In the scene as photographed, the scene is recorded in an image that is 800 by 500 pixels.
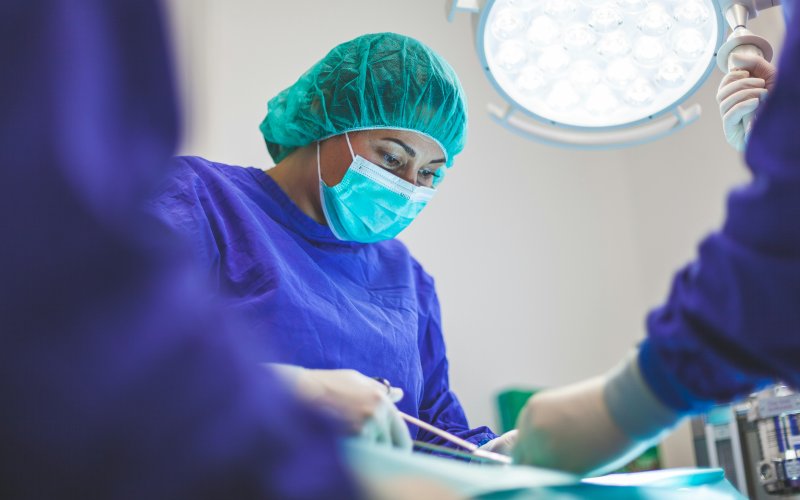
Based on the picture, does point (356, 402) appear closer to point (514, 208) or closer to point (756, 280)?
point (756, 280)

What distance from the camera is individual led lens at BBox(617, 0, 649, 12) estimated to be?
133cm

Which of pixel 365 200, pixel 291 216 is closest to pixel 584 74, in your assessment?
pixel 365 200

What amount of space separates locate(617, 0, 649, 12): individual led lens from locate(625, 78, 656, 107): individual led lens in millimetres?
147

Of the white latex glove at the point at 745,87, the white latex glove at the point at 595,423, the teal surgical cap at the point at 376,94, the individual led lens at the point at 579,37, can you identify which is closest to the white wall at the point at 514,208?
the teal surgical cap at the point at 376,94

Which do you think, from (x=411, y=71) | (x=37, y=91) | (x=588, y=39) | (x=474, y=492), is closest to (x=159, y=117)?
(x=37, y=91)

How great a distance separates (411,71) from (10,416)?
1.31m

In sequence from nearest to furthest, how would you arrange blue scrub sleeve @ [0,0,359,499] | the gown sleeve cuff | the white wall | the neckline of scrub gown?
blue scrub sleeve @ [0,0,359,499] < the gown sleeve cuff < the neckline of scrub gown < the white wall

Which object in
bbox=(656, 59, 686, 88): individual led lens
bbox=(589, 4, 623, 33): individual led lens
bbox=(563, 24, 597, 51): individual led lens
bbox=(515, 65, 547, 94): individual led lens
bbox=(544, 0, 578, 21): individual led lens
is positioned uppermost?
bbox=(544, 0, 578, 21): individual led lens

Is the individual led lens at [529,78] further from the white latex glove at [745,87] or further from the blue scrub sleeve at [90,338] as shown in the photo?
the blue scrub sleeve at [90,338]

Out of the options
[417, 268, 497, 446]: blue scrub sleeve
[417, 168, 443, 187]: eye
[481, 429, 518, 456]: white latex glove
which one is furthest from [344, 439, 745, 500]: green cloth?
[417, 168, 443, 187]: eye

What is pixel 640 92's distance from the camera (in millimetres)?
1438

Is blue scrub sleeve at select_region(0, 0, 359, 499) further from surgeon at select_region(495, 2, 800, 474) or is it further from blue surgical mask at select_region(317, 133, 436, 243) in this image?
blue surgical mask at select_region(317, 133, 436, 243)

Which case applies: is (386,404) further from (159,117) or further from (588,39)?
(588,39)

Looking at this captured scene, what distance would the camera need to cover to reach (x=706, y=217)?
303 centimetres
